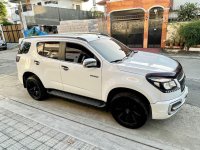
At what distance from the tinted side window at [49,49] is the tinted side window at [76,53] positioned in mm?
343

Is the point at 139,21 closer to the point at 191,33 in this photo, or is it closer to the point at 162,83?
the point at 191,33

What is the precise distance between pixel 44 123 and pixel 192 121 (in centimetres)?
302

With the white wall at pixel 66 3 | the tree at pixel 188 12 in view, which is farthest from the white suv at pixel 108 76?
the white wall at pixel 66 3

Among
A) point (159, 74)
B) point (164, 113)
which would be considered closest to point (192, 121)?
point (164, 113)

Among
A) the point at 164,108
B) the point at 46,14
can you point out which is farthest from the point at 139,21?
the point at 46,14

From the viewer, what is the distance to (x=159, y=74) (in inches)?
122

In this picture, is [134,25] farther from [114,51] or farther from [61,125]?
[61,125]

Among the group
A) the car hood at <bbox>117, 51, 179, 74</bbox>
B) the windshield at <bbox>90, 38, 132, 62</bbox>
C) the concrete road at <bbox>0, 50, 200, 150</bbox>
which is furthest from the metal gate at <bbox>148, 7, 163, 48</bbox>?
the car hood at <bbox>117, 51, 179, 74</bbox>

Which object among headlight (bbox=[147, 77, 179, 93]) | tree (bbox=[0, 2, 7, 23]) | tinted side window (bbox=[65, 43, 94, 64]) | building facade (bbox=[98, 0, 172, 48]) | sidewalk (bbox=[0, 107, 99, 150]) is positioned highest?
tree (bbox=[0, 2, 7, 23])

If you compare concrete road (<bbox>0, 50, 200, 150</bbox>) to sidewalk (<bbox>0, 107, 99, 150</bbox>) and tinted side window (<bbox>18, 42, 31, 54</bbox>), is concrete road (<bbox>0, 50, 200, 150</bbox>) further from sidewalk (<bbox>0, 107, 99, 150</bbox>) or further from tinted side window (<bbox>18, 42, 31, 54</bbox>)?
tinted side window (<bbox>18, 42, 31, 54</bbox>)

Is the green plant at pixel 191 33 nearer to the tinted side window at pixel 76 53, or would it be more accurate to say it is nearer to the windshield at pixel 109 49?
the windshield at pixel 109 49

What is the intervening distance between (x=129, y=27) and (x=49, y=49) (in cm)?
974

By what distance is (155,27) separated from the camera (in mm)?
12266

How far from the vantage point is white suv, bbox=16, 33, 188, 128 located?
3.15m
